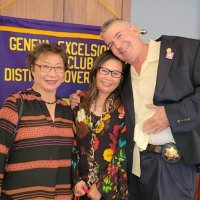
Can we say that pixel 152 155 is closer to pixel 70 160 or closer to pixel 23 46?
pixel 70 160

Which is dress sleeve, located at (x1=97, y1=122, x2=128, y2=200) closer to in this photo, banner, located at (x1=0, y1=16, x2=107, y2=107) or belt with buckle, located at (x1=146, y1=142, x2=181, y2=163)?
belt with buckle, located at (x1=146, y1=142, x2=181, y2=163)

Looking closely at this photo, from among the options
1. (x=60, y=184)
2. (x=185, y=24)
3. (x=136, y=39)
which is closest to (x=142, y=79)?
(x=136, y=39)

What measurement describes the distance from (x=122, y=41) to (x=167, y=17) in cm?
128

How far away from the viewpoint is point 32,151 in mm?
1485

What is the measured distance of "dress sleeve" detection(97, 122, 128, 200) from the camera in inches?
68.6

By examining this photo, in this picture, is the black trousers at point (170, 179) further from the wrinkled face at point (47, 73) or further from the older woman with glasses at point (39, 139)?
the wrinkled face at point (47, 73)

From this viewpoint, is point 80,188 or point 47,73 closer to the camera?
point 47,73

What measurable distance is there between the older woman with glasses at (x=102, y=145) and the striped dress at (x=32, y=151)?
0.16 meters

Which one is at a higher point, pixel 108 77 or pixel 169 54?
pixel 169 54

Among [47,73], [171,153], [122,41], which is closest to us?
[47,73]

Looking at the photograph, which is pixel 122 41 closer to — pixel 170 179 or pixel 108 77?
pixel 108 77

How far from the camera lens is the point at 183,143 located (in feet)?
5.56

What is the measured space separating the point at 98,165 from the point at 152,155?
310mm

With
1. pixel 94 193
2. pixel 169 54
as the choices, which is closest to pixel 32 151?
pixel 94 193
